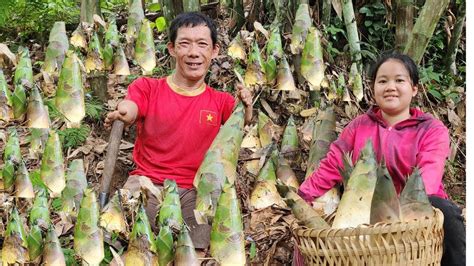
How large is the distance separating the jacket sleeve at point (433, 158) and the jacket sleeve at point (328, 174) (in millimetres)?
312

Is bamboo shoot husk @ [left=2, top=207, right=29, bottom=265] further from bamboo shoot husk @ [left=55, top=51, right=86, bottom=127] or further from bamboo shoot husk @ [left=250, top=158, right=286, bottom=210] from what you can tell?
bamboo shoot husk @ [left=250, top=158, right=286, bottom=210]

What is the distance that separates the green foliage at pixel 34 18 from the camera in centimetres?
482

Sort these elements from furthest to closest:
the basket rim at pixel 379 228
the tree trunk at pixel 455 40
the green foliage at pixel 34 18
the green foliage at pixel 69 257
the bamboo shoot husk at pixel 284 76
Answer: the green foliage at pixel 34 18 < the tree trunk at pixel 455 40 < the bamboo shoot husk at pixel 284 76 < the green foliage at pixel 69 257 < the basket rim at pixel 379 228

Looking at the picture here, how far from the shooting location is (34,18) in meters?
4.87

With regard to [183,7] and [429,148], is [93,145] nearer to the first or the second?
[183,7]

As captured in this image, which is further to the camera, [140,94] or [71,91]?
[140,94]

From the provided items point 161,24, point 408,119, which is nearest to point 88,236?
point 408,119

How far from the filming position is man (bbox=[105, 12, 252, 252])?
2.82 m

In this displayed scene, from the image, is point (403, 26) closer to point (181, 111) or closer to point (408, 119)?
point (408, 119)

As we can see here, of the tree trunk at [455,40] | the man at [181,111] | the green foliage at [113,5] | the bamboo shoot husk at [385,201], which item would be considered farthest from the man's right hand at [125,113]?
the green foliage at [113,5]

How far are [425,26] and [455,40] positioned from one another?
1.14 meters

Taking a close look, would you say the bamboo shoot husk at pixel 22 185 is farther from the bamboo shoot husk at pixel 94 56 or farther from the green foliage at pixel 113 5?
the green foliage at pixel 113 5

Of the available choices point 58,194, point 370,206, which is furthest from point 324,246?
point 58,194

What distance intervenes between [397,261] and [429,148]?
25.6 inches
